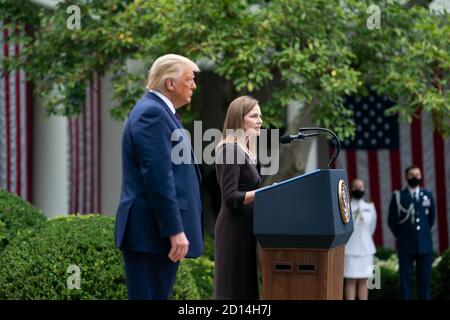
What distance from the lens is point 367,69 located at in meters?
13.1

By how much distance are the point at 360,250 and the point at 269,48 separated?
121 inches

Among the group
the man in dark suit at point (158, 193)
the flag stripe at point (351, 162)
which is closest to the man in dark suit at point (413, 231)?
the flag stripe at point (351, 162)

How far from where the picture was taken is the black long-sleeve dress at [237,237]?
21.9 feet

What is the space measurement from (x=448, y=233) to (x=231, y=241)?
40.6 ft

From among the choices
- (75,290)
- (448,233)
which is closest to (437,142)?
(448,233)

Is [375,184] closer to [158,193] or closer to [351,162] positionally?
[351,162]

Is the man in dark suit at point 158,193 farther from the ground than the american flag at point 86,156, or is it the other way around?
the american flag at point 86,156

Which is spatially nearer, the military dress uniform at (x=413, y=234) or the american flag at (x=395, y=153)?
the military dress uniform at (x=413, y=234)

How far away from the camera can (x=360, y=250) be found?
13.6 metres

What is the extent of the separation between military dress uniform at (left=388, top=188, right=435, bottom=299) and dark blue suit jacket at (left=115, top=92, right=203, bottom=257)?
8453 millimetres

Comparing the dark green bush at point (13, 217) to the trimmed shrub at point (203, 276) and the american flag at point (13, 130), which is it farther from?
the american flag at point (13, 130)

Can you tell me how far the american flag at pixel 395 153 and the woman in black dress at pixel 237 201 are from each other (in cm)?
1182
